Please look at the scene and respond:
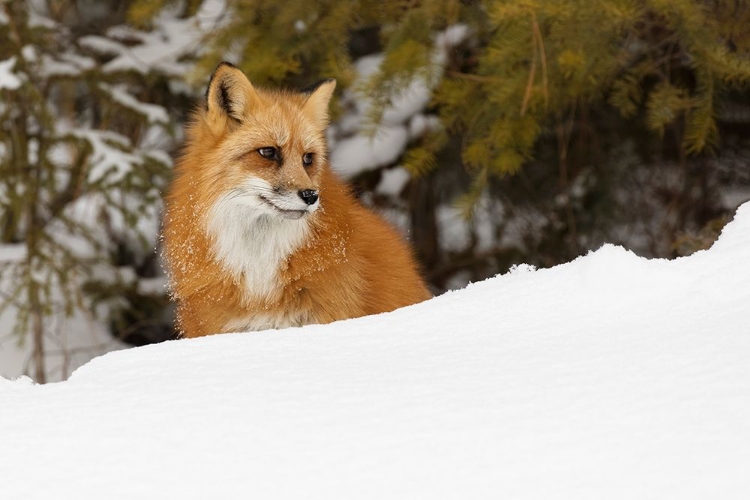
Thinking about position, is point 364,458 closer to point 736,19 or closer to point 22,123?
point 736,19

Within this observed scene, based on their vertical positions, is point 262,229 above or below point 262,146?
below

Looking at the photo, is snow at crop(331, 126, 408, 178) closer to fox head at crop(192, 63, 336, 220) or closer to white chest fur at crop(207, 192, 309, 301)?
fox head at crop(192, 63, 336, 220)

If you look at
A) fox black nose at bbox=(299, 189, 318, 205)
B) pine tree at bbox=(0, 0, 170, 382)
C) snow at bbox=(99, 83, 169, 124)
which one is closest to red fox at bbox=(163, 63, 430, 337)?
fox black nose at bbox=(299, 189, 318, 205)

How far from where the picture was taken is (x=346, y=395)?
8.05 feet

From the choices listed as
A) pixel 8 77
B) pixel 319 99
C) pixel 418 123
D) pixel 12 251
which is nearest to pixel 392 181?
pixel 418 123

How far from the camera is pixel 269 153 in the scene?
4652 mm

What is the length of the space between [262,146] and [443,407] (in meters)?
2.59

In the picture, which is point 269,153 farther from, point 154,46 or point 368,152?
point 154,46

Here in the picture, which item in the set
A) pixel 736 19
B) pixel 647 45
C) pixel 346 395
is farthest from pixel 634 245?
pixel 346 395

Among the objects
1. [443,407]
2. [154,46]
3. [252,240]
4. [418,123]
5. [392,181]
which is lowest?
[392,181]

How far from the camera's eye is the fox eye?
183 inches

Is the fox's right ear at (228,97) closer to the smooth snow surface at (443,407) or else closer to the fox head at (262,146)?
the fox head at (262,146)

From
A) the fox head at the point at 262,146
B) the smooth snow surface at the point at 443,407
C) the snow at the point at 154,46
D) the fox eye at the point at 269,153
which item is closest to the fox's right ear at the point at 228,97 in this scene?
the fox head at the point at 262,146

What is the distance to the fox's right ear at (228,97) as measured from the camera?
4691mm
